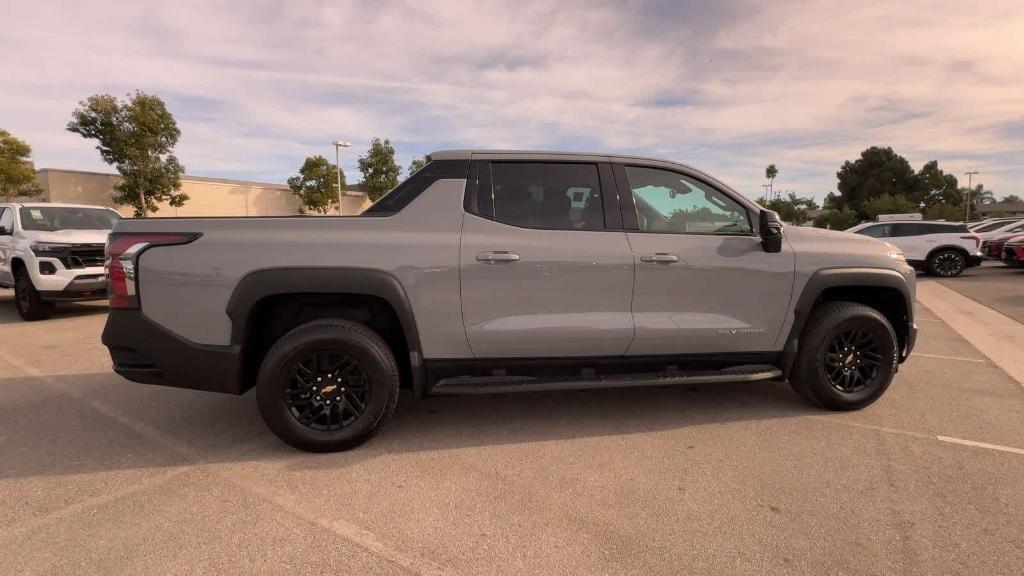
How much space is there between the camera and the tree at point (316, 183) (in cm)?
3888

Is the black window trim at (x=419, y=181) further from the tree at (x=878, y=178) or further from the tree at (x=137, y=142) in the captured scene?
the tree at (x=878, y=178)

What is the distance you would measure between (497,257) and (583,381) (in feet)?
3.12

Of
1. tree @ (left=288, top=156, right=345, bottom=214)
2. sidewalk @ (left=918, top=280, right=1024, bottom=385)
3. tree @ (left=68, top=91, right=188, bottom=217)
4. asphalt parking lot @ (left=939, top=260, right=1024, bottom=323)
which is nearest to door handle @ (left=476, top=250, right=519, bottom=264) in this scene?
sidewalk @ (left=918, top=280, right=1024, bottom=385)

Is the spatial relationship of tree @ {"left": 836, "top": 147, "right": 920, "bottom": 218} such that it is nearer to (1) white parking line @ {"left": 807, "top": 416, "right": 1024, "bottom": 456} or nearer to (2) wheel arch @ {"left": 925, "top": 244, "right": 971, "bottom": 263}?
(2) wheel arch @ {"left": 925, "top": 244, "right": 971, "bottom": 263}

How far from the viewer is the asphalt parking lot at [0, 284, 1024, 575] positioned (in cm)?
223

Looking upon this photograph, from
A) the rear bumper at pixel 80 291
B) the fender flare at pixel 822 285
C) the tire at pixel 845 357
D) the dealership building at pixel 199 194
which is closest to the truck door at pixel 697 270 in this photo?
the fender flare at pixel 822 285

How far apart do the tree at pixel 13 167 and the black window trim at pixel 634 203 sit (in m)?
32.6

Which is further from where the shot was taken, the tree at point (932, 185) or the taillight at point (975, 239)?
the tree at point (932, 185)

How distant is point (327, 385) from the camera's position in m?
3.18

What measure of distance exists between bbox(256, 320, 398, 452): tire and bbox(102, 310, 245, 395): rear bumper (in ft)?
0.72

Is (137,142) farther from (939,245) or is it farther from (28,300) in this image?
(939,245)

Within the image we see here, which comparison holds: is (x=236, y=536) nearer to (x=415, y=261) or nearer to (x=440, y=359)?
(x=440, y=359)

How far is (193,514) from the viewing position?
2.54 m

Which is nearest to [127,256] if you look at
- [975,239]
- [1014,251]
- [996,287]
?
[996,287]
